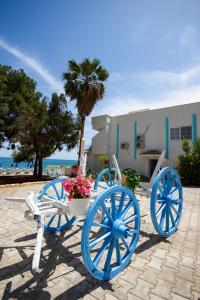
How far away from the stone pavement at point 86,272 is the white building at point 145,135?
14721 mm

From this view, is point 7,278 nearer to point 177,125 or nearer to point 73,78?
point 73,78

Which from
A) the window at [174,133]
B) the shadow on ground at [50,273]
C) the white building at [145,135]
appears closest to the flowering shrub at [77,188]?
the shadow on ground at [50,273]

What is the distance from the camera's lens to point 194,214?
19.7 ft

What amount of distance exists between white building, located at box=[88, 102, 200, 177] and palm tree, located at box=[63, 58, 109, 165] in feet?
18.9

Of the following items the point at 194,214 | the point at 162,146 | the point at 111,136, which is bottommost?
the point at 194,214

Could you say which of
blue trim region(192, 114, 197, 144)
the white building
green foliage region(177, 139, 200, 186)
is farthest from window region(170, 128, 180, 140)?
green foliage region(177, 139, 200, 186)

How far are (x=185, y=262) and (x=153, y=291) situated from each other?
1.05 m

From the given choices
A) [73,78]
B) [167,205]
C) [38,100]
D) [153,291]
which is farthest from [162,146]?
[153,291]

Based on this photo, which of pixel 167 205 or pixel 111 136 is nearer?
pixel 167 205

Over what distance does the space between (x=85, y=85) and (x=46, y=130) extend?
18.3ft

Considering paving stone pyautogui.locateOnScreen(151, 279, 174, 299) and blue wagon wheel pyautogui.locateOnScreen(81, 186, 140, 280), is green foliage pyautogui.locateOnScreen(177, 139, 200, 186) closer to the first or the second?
blue wagon wheel pyautogui.locateOnScreen(81, 186, 140, 280)

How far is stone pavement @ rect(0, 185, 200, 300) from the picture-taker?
2.30 meters

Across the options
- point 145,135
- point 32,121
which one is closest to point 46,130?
point 32,121

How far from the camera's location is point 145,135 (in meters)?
19.8
